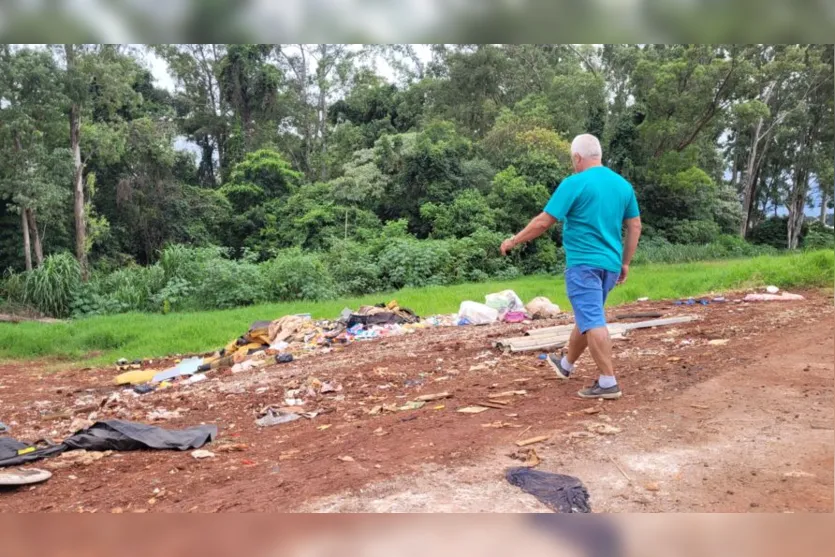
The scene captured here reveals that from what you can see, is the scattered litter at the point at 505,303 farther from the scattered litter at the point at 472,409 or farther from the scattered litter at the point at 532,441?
the scattered litter at the point at 532,441

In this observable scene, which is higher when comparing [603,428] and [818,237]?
[818,237]

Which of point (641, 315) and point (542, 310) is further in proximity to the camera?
point (542, 310)

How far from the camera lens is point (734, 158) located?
17891mm

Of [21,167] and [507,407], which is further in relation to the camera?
[21,167]

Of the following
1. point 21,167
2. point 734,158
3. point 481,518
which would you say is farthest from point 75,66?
point 734,158

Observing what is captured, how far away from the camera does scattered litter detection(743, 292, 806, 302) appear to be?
7.58 meters

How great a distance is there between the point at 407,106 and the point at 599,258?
14.1 metres

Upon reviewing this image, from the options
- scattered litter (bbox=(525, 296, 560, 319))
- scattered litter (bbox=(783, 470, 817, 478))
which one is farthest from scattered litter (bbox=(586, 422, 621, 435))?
scattered litter (bbox=(525, 296, 560, 319))

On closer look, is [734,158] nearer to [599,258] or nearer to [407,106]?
[407,106]

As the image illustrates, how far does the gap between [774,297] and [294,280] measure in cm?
752

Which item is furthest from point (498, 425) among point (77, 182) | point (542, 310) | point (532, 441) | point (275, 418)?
point (77, 182)

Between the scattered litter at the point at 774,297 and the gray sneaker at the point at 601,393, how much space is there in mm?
5144

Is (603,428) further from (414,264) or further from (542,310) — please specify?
(414,264)

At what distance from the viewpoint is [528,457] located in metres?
2.82
